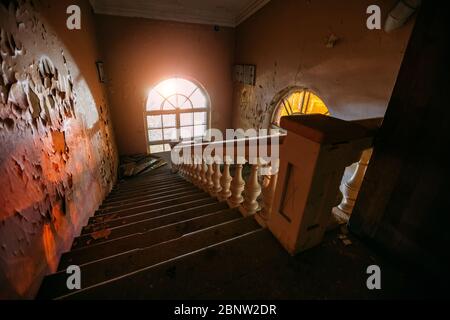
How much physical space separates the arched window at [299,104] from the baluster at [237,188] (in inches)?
74.8

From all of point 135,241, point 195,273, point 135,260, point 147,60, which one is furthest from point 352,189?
point 147,60

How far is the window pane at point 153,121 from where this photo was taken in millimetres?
5164

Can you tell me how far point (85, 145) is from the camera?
2.31 metres

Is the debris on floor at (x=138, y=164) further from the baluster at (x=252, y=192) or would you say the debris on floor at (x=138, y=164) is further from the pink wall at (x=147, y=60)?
the baluster at (x=252, y=192)

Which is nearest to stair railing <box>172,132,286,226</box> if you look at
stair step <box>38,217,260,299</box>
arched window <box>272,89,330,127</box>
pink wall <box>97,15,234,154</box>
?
stair step <box>38,217,260,299</box>

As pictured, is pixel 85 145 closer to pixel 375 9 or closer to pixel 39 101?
pixel 39 101

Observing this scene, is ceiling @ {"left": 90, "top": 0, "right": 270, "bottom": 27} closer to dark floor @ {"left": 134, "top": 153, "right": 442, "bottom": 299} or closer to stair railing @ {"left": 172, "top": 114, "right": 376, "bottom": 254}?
stair railing @ {"left": 172, "top": 114, "right": 376, "bottom": 254}

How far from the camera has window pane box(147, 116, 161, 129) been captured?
5.16 meters

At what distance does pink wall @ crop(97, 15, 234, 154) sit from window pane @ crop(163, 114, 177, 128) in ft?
1.92

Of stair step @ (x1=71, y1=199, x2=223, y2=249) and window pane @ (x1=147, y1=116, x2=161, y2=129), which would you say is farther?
window pane @ (x1=147, y1=116, x2=161, y2=129)

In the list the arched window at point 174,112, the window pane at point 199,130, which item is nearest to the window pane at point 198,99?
the arched window at point 174,112

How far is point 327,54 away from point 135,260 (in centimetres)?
310
